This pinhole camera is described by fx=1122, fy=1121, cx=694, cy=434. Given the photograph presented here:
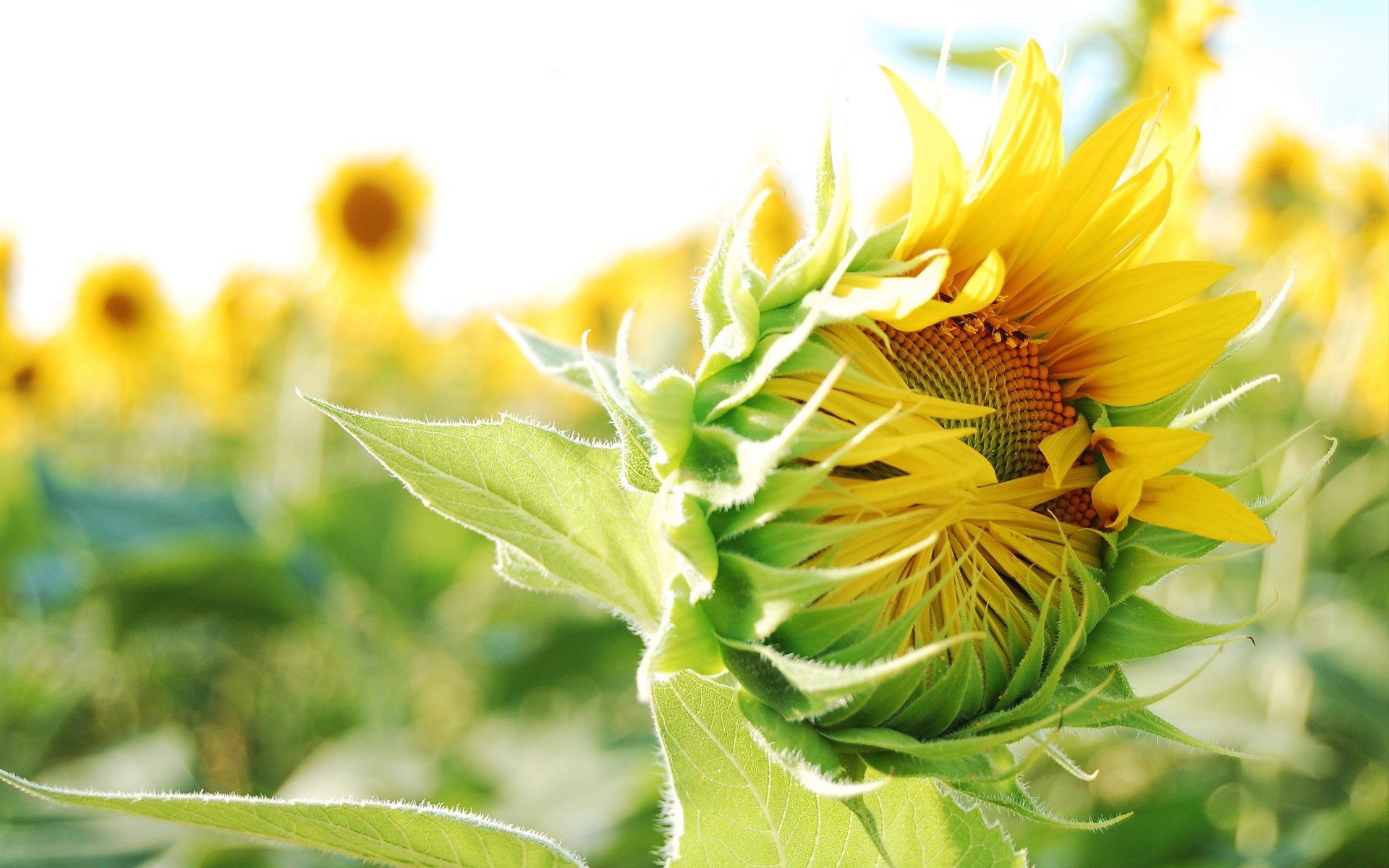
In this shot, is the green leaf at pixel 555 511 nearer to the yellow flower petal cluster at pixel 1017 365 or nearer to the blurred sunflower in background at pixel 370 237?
the yellow flower petal cluster at pixel 1017 365

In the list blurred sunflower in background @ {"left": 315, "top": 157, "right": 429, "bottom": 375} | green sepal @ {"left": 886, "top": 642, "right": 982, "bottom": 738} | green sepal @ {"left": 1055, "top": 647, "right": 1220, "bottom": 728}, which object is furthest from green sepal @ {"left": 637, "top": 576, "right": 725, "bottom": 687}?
blurred sunflower in background @ {"left": 315, "top": 157, "right": 429, "bottom": 375}

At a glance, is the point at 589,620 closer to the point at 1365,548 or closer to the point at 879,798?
the point at 879,798

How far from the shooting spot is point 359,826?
0.74m

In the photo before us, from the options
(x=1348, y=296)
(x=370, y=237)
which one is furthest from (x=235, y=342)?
(x=1348, y=296)

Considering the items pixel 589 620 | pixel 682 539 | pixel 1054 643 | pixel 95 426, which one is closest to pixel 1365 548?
pixel 589 620

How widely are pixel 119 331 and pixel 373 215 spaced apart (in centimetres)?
146

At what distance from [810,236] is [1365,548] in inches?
133

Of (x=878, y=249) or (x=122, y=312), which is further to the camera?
(x=122, y=312)

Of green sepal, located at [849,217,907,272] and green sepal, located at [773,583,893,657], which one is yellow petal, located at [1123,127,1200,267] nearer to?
green sepal, located at [849,217,907,272]

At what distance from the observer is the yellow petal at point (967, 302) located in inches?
31.5

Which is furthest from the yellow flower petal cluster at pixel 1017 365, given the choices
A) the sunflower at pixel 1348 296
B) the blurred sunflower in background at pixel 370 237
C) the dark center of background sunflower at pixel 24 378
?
the dark center of background sunflower at pixel 24 378

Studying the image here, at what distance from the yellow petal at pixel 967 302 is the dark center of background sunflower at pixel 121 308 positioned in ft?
15.6

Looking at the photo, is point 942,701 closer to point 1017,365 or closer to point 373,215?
point 1017,365

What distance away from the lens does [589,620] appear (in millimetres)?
2936
